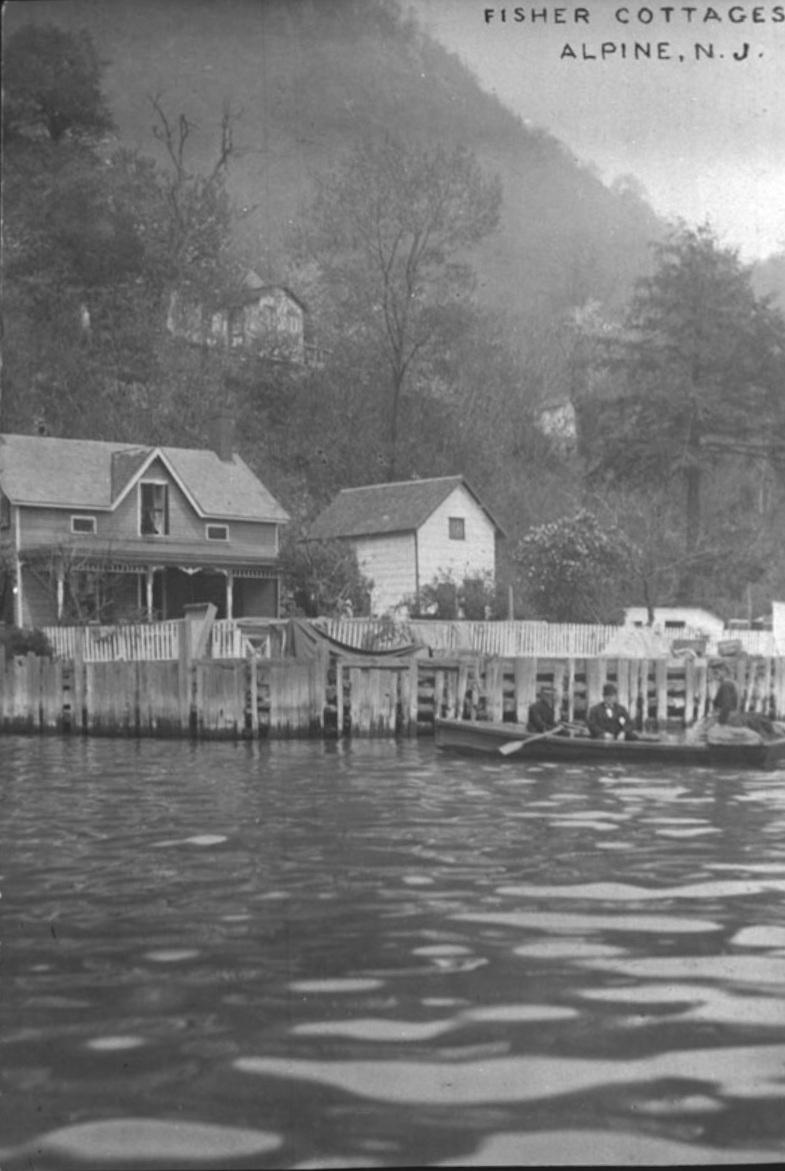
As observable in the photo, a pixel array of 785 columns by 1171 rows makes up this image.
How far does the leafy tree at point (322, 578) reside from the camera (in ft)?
97.7

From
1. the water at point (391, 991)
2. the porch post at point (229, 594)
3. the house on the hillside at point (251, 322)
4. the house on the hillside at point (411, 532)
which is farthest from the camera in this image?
the porch post at point (229, 594)

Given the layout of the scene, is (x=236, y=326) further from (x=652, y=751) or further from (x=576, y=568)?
(x=576, y=568)

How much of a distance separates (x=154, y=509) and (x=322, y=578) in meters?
7.16

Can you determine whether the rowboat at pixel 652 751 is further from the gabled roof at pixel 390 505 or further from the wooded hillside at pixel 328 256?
the gabled roof at pixel 390 505

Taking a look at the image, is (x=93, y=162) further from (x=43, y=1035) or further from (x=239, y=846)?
(x=43, y=1035)

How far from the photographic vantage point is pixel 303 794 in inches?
752

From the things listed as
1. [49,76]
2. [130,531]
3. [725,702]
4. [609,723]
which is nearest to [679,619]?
[725,702]

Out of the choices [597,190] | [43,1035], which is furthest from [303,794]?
[43,1035]

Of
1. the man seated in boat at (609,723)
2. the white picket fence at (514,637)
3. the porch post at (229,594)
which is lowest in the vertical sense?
the man seated in boat at (609,723)

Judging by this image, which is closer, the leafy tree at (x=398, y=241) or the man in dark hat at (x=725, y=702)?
the leafy tree at (x=398, y=241)

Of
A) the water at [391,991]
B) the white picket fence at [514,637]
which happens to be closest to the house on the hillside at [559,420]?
the water at [391,991]

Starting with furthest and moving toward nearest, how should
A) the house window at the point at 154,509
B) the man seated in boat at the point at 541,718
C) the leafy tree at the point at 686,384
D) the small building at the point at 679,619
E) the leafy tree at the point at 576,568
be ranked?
the small building at the point at 679,619 → the man seated in boat at the point at 541,718 → the house window at the point at 154,509 → the leafy tree at the point at 576,568 → the leafy tree at the point at 686,384

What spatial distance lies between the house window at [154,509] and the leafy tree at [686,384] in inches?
307

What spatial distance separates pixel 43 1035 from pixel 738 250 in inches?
344
